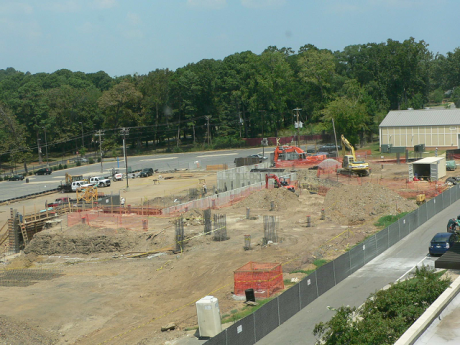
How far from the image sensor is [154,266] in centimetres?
3188

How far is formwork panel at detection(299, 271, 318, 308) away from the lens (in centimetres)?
2123

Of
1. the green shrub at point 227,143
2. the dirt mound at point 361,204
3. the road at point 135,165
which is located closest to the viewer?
the dirt mound at point 361,204

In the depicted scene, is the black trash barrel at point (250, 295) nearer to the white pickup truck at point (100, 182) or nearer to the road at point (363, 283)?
the road at point (363, 283)

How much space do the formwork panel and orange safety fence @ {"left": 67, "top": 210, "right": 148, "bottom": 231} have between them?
2031 centimetres

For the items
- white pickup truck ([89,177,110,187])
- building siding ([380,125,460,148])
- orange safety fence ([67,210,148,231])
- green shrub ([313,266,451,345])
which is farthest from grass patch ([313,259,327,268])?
building siding ([380,125,460,148])

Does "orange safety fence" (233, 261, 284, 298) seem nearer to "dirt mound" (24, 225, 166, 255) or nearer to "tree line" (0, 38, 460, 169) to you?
"dirt mound" (24, 225, 166, 255)

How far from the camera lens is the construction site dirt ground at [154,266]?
22203mm

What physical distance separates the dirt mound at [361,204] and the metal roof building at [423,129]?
42.4 m

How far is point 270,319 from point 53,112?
114m

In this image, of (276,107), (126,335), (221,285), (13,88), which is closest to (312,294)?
(221,285)

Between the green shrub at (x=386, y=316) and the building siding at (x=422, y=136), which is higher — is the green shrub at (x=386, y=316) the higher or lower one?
the lower one

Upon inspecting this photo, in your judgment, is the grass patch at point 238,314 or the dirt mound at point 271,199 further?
the dirt mound at point 271,199

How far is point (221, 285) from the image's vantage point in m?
25.8

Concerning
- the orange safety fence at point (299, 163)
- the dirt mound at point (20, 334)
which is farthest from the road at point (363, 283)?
the orange safety fence at point (299, 163)
